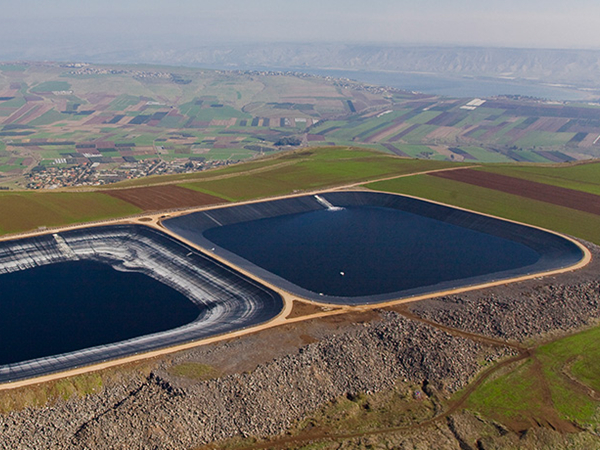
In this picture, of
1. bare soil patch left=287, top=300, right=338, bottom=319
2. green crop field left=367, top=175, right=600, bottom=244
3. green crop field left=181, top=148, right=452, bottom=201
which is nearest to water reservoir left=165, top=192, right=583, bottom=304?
bare soil patch left=287, top=300, right=338, bottom=319

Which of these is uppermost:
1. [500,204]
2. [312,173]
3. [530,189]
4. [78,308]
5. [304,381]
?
[530,189]

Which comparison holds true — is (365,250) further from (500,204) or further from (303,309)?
(500,204)

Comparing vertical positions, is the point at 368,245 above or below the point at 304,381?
above

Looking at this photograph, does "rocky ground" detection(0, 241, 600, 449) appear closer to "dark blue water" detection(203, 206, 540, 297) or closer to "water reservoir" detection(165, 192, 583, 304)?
"water reservoir" detection(165, 192, 583, 304)

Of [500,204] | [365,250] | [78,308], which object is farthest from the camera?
[500,204]

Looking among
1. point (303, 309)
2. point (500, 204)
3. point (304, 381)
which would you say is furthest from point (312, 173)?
point (304, 381)

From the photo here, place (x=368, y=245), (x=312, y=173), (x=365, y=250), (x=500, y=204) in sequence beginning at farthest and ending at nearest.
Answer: (x=312, y=173) < (x=500, y=204) < (x=368, y=245) < (x=365, y=250)

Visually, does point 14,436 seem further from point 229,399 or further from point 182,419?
point 229,399
